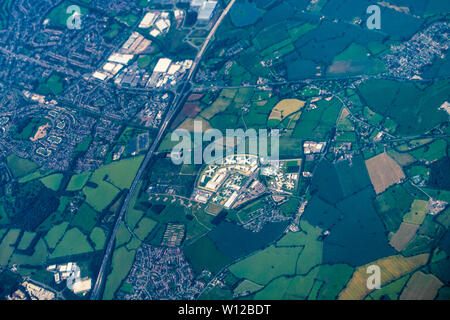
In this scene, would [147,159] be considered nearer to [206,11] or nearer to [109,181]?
[109,181]

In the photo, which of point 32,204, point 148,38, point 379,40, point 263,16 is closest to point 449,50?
point 379,40

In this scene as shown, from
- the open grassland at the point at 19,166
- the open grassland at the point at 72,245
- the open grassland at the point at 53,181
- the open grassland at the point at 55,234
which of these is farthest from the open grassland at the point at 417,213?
the open grassland at the point at 19,166

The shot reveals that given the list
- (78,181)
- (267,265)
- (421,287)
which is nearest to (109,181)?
(78,181)

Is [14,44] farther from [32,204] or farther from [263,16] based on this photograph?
[263,16]

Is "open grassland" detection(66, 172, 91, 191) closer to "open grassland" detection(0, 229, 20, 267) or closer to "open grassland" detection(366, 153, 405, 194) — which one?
"open grassland" detection(0, 229, 20, 267)

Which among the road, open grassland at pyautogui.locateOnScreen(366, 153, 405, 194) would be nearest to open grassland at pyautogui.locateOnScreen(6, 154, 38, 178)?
Result: the road

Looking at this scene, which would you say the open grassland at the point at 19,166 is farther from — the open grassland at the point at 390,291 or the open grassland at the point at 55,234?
the open grassland at the point at 390,291
